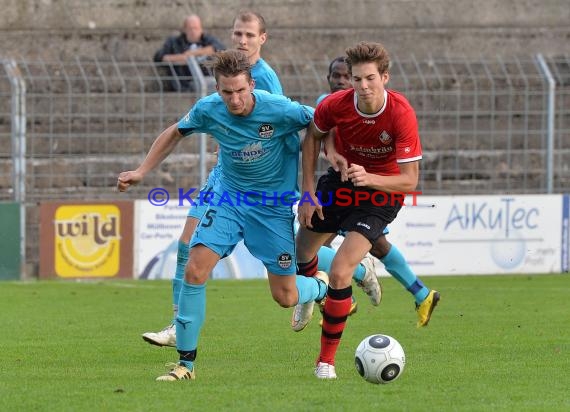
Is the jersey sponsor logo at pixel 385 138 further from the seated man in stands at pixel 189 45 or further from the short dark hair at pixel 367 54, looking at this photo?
the seated man in stands at pixel 189 45

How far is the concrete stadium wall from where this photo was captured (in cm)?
1944

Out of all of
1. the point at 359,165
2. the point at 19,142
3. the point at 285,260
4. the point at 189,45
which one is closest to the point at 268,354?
the point at 285,260

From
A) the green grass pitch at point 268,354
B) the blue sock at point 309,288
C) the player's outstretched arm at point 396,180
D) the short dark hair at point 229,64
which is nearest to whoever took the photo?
the green grass pitch at point 268,354

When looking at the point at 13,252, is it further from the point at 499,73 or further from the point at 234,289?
the point at 499,73

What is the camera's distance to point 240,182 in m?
7.90

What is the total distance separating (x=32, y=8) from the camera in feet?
64.7

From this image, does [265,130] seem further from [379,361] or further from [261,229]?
[379,361]

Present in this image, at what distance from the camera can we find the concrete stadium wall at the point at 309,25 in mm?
19438

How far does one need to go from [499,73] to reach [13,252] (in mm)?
7199

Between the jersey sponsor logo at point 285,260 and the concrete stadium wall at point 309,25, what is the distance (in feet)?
37.5

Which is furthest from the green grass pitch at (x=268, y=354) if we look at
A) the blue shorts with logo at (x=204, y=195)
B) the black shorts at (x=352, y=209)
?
the blue shorts with logo at (x=204, y=195)

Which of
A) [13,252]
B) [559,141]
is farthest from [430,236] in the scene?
[13,252]

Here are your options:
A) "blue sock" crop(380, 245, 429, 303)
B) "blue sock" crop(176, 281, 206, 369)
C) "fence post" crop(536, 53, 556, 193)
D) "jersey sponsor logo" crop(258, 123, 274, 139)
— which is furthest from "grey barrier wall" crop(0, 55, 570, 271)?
"blue sock" crop(176, 281, 206, 369)

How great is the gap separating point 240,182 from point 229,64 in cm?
97
